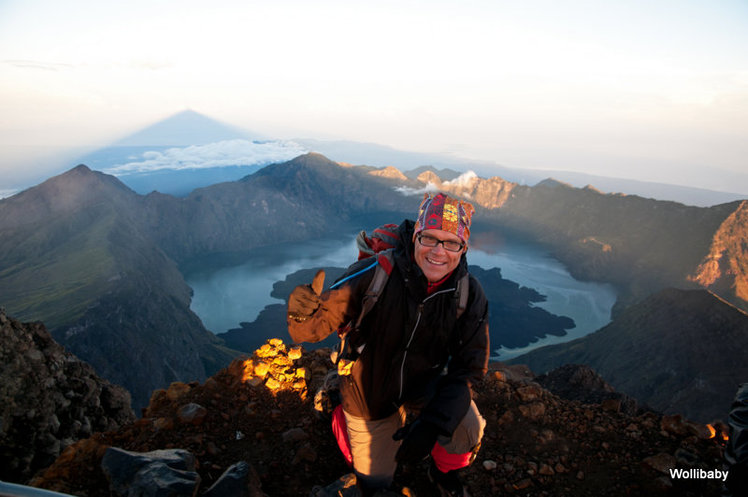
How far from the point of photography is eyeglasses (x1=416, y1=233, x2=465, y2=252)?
15.1 feet

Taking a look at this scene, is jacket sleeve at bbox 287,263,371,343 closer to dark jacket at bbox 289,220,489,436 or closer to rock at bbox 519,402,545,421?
dark jacket at bbox 289,220,489,436

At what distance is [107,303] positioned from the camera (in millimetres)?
92312

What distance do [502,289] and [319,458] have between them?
612 ft

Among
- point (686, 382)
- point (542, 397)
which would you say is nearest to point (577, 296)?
point (686, 382)

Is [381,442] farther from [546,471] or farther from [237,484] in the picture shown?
[546,471]

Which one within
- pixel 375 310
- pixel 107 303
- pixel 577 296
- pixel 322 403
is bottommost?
pixel 577 296

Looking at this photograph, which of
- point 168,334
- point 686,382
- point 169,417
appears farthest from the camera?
point 168,334

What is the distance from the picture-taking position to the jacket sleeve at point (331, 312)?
14.5 ft

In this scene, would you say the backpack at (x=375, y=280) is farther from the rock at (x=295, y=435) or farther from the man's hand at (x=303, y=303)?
the rock at (x=295, y=435)

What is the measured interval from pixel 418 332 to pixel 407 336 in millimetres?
150

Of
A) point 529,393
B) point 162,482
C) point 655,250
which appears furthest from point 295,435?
point 655,250

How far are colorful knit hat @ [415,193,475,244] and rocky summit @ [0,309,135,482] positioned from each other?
9.07 metres

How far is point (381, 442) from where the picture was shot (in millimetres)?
5359

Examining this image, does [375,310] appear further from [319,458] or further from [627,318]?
[627,318]
